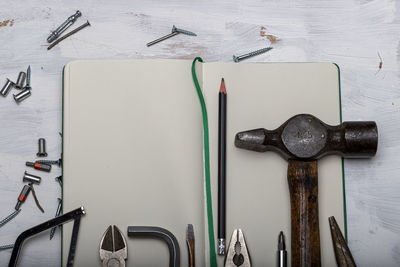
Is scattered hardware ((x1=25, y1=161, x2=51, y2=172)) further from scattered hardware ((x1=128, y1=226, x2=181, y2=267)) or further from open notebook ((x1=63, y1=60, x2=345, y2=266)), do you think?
scattered hardware ((x1=128, y1=226, x2=181, y2=267))

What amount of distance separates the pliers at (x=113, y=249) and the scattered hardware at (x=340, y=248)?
0.45 metres

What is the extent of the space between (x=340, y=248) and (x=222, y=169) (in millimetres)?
307

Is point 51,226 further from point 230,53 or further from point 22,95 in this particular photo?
point 230,53

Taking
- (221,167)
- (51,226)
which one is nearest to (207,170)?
(221,167)

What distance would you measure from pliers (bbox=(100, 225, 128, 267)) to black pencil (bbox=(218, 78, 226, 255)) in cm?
21

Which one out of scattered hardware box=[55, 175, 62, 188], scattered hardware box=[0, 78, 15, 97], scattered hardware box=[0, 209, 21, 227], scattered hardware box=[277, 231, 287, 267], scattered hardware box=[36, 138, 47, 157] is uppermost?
scattered hardware box=[0, 78, 15, 97]

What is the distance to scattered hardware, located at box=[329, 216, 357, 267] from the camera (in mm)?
860

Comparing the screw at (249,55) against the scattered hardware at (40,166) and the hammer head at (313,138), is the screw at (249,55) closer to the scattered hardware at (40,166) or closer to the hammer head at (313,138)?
the hammer head at (313,138)

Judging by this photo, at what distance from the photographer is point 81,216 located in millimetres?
895

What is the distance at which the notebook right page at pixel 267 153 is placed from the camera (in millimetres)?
896

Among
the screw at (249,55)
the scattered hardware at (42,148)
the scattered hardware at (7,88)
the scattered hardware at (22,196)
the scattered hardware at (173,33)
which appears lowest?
the scattered hardware at (22,196)

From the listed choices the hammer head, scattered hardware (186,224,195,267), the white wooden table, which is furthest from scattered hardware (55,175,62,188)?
the hammer head

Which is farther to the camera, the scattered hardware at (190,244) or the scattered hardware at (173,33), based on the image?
the scattered hardware at (173,33)

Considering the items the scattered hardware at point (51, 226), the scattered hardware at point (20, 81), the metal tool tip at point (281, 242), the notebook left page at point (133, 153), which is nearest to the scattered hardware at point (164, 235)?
the notebook left page at point (133, 153)
